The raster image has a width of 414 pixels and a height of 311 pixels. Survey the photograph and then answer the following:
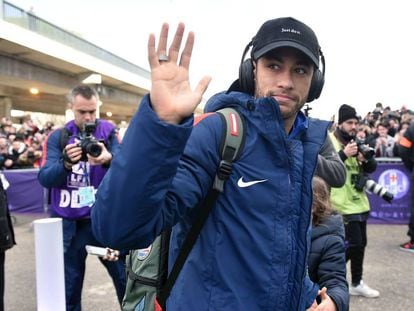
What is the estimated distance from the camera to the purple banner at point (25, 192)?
878 centimetres

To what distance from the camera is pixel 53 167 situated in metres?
3.18

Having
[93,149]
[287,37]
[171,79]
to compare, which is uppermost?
[287,37]

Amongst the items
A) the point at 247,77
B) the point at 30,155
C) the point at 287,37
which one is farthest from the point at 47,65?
the point at 287,37

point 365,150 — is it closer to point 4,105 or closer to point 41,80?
point 41,80

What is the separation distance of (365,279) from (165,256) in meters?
4.09

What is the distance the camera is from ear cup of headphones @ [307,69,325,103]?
1.56 meters

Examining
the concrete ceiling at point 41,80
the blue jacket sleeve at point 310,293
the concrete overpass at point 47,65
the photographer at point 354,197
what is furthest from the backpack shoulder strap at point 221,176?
the concrete ceiling at point 41,80

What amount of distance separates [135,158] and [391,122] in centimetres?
1051

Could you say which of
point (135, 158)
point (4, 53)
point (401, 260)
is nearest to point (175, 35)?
point (135, 158)

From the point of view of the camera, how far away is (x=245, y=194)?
118 centimetres

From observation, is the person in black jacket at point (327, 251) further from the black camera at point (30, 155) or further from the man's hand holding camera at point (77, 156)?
the black camera at point (30, 155)

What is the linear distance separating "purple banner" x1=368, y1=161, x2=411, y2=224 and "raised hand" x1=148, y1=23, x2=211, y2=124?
7.02m

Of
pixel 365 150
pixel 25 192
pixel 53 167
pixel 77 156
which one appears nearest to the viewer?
pixel 77 156

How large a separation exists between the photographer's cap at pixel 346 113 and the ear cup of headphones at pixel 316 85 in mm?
2768
